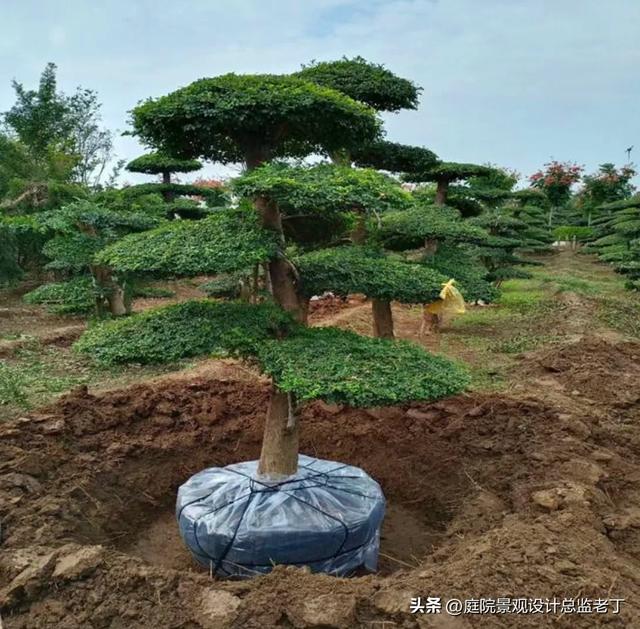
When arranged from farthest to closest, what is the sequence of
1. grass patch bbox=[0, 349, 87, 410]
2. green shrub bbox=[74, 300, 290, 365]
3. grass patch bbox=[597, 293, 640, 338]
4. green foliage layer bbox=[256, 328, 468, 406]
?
1. grass patch bbox=[597, 293, 640, 338]
2. grass patch bbox=[0, 349, 87, 410]
3. green shrub bbox=[74, 300, 290, 365]
4. green foliage layer bbox=[256, 328, 468, 406]

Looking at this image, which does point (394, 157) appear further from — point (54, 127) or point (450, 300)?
point (54, 127)

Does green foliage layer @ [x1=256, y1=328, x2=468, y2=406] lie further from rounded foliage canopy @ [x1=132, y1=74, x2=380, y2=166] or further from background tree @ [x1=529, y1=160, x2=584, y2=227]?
background tree @ [x1=529, y1=160, x2=584, y2=227]

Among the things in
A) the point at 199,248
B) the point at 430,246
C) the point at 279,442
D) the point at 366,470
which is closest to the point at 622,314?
the point at 430,246

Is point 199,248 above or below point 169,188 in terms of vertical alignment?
below

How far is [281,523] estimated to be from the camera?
363cm

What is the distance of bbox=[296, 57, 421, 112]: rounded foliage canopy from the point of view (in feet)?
23.1

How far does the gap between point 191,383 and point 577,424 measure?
3.33 m

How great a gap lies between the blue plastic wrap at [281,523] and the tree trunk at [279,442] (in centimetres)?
8

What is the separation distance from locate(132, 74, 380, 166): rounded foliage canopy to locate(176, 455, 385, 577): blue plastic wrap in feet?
6.51

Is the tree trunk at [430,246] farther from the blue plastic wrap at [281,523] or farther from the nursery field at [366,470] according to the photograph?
the blue plastic wrap at [281,523]

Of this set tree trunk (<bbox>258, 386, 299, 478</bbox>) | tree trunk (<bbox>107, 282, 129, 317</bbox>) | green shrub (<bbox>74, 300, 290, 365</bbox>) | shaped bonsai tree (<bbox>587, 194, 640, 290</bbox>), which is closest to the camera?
green shrub (<bbox>74, 300, 290, 365</bbox>)

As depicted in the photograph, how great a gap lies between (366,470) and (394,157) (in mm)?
4354

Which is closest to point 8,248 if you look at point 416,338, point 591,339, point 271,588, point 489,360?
point 416,338

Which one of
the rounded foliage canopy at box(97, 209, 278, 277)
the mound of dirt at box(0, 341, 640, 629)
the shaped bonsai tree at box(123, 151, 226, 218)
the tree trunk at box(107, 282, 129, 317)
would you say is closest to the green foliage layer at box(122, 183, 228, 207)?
the shaped bonsai tree at box(123, 151, 226, 218)
